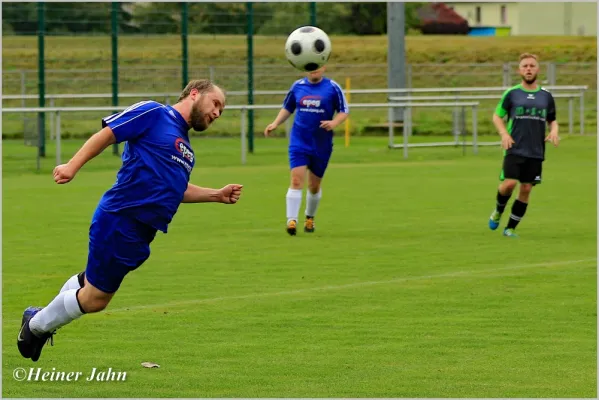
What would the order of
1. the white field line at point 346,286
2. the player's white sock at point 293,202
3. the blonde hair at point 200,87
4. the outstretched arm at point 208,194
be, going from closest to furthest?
the blonde hair at point 200,87, the outstretched arm at point 208,194, the white field line at point 346,286, the player's white sock at point 293,202

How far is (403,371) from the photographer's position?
7.87 meters

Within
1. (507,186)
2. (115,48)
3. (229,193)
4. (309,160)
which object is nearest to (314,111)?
(309,160)

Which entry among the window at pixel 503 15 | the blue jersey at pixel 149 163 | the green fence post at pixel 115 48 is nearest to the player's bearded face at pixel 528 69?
the blue jersey at pixel 149 163

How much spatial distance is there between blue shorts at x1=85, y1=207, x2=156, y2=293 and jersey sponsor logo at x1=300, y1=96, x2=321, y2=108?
7711 millimetres

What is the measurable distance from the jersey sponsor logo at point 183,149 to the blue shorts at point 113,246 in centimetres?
48

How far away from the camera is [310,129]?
50.1 ft

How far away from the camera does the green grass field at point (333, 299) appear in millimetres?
7703

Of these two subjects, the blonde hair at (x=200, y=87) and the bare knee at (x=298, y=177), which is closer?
the blonde hair at (x=200, y=87)

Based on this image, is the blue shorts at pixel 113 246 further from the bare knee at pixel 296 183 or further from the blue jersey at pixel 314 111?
the blue jersey at pixel 314 111

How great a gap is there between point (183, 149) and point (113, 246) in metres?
0.71

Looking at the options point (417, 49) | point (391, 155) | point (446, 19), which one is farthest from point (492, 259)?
point (446, 19)

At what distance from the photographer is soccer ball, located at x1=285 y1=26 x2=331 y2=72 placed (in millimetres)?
15273

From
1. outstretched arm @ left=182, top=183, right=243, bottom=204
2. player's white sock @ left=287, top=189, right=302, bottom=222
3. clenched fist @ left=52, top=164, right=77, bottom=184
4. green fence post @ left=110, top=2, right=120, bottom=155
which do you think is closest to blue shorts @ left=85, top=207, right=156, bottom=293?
outstretched arm @ left=182, top=183, right=243, bottom=204

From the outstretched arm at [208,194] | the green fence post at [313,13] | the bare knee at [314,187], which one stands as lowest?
the bare knee at [314,187]
